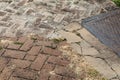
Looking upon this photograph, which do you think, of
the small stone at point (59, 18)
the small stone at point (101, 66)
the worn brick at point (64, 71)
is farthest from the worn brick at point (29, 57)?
the small stone at point (59, 18)

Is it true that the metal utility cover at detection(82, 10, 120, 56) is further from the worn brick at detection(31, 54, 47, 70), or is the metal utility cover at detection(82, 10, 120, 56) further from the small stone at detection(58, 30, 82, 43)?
the worn brick at detection(31, 54, 47, 70)

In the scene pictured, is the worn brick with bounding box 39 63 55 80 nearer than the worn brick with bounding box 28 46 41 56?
Yes

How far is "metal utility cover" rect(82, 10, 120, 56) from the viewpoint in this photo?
14.6 ft

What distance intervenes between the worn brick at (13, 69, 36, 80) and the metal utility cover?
138 cm

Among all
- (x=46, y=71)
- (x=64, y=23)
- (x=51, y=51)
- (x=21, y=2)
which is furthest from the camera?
(x=21, y=2)

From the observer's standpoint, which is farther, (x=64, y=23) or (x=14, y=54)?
(x=64, y=23)

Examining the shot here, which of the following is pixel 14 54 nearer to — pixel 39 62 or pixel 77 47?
pixel 39 62

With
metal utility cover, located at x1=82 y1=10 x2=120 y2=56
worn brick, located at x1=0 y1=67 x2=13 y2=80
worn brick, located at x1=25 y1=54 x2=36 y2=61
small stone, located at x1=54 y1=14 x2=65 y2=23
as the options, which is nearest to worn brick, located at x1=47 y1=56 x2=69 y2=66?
worn brick, located at x1=25 y1=54 x2=36 y2=61

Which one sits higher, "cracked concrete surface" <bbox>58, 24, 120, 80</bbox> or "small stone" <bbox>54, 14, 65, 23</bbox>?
"small stone" <bbox>54, 14, 65, 23</bbox>

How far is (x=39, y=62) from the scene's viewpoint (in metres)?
4.04

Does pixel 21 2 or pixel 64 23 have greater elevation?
pixel 21 2

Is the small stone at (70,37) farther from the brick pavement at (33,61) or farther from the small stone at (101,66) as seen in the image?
the small stone at (101,66)

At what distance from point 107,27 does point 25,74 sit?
1841 millimetres

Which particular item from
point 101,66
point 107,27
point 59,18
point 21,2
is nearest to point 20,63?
point 101,66
